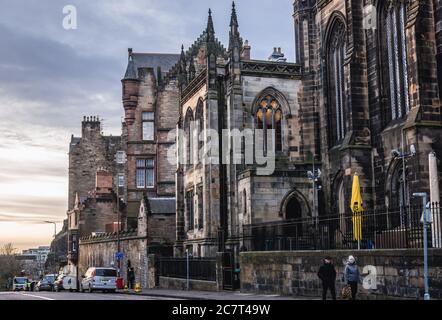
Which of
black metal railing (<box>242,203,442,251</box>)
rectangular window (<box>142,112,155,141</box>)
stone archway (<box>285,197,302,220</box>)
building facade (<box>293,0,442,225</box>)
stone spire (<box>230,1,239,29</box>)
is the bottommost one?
black metal railing (<box>242,203,442,251</box>)

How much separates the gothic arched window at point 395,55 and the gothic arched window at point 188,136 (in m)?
17.6

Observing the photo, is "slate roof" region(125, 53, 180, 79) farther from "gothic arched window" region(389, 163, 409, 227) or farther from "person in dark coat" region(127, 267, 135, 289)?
"gothic arched window" region(389, 163, 409, 227)

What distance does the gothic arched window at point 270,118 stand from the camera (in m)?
37.6

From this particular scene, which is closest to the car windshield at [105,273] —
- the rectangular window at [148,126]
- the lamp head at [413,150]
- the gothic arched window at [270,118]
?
the gothic arched window at [270,118]

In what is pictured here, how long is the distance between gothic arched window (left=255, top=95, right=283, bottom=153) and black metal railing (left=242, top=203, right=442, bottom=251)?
6291 mm

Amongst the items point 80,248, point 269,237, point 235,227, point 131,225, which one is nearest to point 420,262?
point 269,237

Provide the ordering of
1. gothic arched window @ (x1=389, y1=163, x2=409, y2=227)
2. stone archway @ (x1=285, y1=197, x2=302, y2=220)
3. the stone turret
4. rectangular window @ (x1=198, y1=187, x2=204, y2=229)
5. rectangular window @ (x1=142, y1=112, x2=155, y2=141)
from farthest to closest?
rectangular window @ (x1=142, y1=112, x2=155, y2=141) < the stone turret < rectangular window @ (x1=198, y1=187, x2=204, y2=229) < stone archway @ (x1=285, y1=197, x2=302, y2=220) < gothic arched window @ (x1=389, y1=163, x2=409, y2=227)

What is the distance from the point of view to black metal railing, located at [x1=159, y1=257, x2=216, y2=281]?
109 ft

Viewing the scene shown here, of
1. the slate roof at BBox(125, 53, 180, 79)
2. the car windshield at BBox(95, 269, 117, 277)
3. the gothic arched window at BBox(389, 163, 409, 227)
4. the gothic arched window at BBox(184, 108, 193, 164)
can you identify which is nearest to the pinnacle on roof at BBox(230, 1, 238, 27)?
the gothic arched window at BBox(184, 108, 193, 164)

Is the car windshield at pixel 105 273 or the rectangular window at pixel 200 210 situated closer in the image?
the car windshield at pixel 105 273

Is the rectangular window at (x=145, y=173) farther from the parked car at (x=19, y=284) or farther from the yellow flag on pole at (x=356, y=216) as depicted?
the yellow flag on pole at (x=356, y=216)

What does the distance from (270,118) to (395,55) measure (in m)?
9.28

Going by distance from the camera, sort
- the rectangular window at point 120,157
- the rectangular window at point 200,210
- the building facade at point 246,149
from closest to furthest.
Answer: the building facade at point 246,149
the rectangular window at point 200,210
the rectangular window at point 120,157

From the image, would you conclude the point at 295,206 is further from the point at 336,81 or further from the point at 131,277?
the point at 131,277
